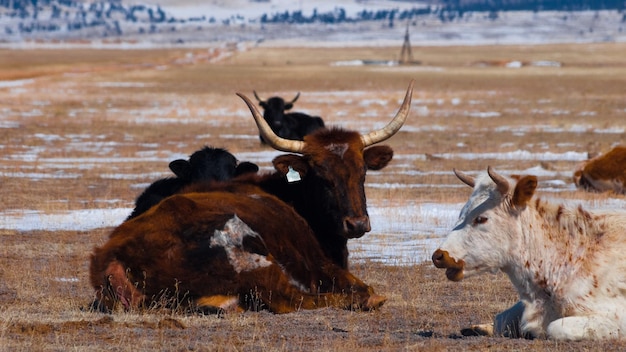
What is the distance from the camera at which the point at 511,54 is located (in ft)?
456

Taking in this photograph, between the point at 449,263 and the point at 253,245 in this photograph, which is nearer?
the point at 449,263

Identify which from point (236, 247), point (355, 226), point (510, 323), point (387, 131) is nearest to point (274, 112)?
point (387, 131)

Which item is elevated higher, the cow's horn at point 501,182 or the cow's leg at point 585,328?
the cow's horn at point 501,182

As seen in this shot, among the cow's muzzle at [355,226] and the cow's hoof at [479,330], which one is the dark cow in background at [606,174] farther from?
the cow's hoof at [479,330]

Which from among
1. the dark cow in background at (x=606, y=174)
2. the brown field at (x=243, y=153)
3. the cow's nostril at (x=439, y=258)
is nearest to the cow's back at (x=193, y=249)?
the brown field at (x=243, y=153)

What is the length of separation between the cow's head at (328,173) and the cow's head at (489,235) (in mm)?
1745

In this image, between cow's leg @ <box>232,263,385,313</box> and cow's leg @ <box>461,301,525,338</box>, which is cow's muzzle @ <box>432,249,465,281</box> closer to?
cow's leg @ <box>461,301,525,338</box>

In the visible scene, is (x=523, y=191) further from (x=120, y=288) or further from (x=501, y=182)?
(x=120, y=288)

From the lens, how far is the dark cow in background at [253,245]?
8.45 metres

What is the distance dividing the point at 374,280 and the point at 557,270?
3362mm

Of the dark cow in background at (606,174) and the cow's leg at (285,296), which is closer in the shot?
the cow's leg at (285,296)

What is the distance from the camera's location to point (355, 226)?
922cm

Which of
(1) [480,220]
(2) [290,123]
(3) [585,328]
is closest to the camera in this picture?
(3) [585,328]

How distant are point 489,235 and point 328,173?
7.17 feet
